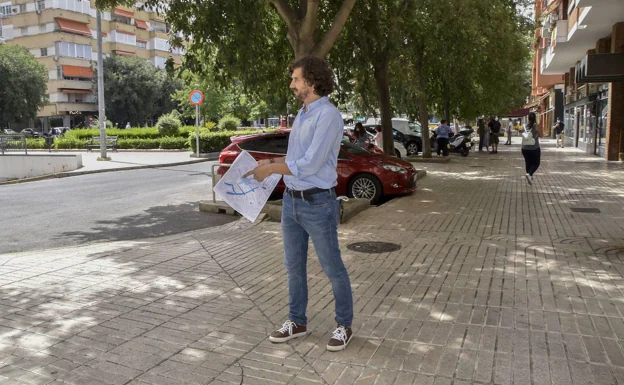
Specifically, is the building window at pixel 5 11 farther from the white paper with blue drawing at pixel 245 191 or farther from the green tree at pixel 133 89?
the white paper with blue drawing at pixel 245 191

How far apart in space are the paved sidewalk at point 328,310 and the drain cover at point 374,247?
0.19 m

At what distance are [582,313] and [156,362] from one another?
3.23 m

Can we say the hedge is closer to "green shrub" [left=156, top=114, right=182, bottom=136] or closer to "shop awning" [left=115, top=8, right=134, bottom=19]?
"green shrub" [left=156, top=114, right=182, bottom=136]

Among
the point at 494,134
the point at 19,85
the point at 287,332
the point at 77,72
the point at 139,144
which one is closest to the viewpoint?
the point at 287,332

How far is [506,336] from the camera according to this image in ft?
13.1

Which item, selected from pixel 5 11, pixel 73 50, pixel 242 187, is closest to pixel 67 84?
pixel 73 50

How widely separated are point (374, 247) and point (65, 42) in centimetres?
6927

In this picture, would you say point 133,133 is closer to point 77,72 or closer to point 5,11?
point 77,72

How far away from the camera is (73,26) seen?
67875 millimetres

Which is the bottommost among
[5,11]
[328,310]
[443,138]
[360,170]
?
[328,310]

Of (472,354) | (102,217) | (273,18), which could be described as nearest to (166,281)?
(472,354)

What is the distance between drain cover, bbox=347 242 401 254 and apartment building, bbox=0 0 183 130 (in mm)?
62853

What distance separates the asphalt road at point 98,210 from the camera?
8836 mm

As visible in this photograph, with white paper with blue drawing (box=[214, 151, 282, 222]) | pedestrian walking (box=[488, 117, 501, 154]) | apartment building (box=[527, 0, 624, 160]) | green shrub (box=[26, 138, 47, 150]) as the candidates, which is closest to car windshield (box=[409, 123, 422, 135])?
pedestrian walking (box=[488, 117, 501, 154])
